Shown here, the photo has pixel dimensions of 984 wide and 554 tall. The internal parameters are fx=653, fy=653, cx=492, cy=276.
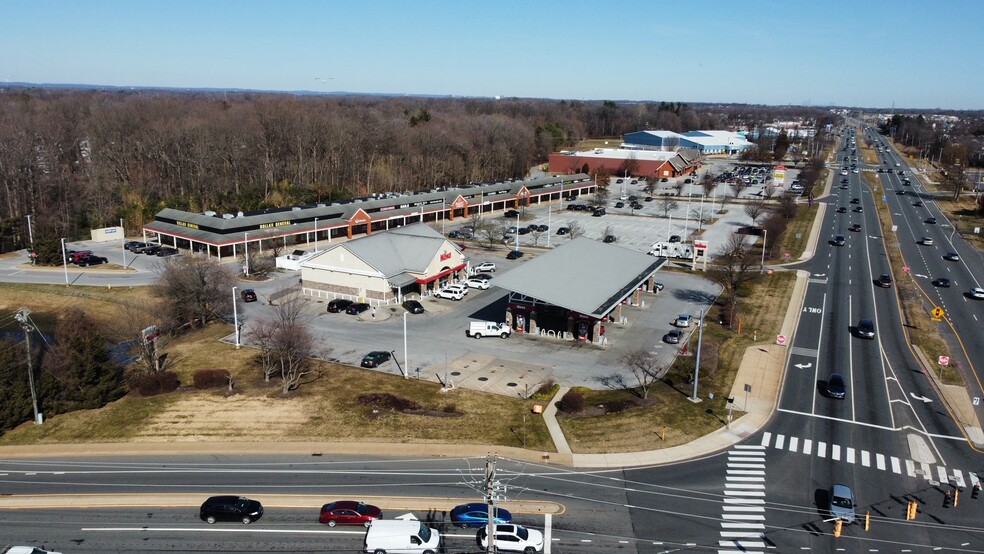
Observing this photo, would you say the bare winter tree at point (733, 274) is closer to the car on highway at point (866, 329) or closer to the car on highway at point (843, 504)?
the car on highway at point (866, 329)

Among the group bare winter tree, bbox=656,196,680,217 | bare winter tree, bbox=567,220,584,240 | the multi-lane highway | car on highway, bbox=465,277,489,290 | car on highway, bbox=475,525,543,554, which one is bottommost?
the multi-lane highway

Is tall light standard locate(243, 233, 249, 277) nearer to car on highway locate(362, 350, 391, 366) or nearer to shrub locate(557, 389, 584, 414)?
car on highway locate(362, 350, 391, 366)

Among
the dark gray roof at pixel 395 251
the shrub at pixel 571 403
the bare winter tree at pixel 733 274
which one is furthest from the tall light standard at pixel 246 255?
the bare winter tree at pixel 733 274

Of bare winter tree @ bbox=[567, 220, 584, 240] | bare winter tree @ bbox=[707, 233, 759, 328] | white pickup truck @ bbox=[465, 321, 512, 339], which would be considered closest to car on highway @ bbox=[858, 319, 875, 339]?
bare winter tree @ bbox=[707, 233, 759, 328]

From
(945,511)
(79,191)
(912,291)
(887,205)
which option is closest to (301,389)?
(945,511)

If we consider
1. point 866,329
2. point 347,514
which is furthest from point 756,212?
point 347,514

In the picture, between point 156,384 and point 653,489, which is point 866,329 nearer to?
point 653,489

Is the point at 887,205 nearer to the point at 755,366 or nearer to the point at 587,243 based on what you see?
the point at 587,243
